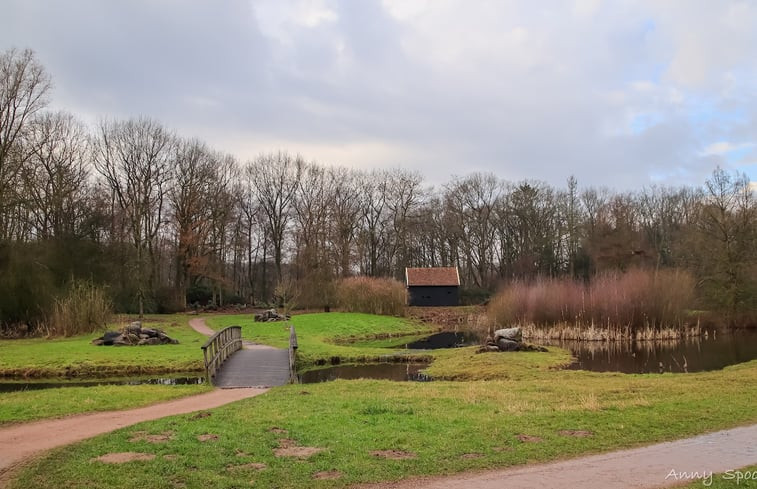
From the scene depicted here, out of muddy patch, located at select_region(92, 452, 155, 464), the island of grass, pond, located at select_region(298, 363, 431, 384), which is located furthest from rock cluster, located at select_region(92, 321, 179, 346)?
muddy patch, located at select_region(92, 452, 155, 464)

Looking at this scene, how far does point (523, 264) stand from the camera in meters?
58.8

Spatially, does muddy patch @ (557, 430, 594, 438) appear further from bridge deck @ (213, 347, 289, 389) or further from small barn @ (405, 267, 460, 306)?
small barn @ (405, 267, 460, 306)

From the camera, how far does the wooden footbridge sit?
16.2m

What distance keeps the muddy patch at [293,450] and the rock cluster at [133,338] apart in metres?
18.8

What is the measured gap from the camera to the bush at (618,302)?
27.0 metres

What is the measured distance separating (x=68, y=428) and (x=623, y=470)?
882 cm

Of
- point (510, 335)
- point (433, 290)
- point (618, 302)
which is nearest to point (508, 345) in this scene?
point (510, 335)

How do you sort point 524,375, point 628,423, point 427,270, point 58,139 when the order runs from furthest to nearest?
point 427,270 → point 58,139 → point 524,375 → point 628,423

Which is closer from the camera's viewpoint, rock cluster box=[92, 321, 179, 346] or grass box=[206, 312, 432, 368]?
grass box=[206, 312, 432, 368]

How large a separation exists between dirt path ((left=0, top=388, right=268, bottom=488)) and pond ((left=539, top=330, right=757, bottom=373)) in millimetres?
13265

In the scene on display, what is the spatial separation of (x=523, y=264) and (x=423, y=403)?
5005cm

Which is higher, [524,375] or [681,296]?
[681,296]

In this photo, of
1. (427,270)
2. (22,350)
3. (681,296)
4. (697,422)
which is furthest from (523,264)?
(697,422)

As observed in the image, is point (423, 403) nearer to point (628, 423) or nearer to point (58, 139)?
point (628, 423)
